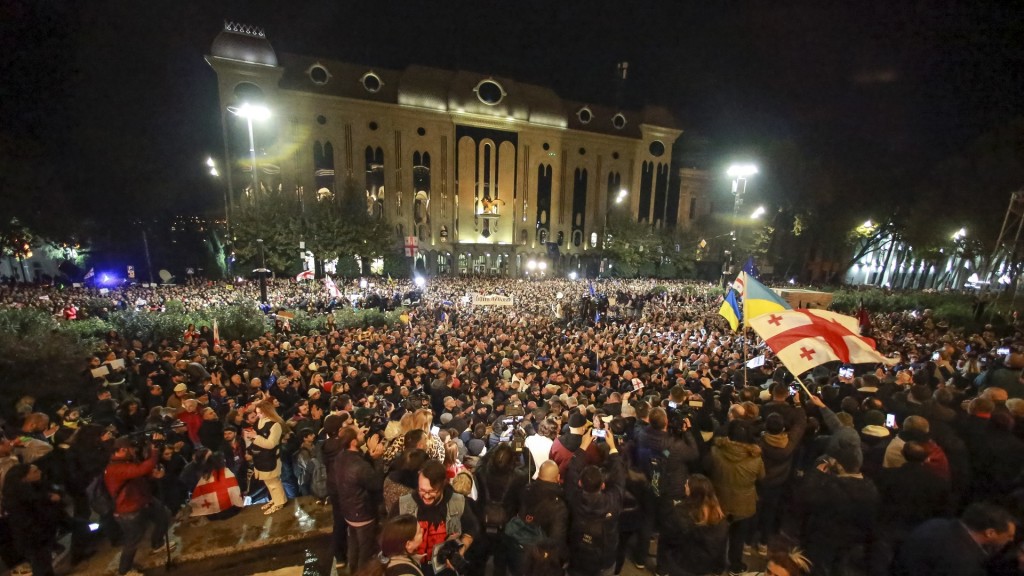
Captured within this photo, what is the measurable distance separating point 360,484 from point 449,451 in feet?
2.55

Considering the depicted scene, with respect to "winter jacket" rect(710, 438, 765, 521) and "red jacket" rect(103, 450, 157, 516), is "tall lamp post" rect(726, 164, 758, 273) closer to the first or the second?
"winter jacket" rect(710, 438, 765, 521)

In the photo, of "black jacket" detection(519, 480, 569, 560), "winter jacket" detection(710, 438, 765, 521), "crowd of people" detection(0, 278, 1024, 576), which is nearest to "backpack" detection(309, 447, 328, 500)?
"crowd of people" detection(0, 278, 1024, 576)

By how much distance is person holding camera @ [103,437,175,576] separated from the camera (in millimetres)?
4000

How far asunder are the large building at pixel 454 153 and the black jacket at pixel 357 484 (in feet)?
117

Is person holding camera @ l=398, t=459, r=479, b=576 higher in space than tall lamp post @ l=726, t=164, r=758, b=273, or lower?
lower

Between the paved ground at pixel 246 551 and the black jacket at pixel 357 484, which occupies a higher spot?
the black jacket at pixel 357 484

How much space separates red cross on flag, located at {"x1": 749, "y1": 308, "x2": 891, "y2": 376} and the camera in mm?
4833

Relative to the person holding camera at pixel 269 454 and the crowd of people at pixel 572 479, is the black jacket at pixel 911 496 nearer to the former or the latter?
the crowd of people at pixel 572 479

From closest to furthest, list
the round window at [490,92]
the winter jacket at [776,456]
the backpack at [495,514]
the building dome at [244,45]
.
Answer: the backpack at [495,514]
the winter jacket at [776,456]
the building dome at [244,45]
the round window at [490,92]

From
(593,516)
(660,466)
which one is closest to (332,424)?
(593,516)

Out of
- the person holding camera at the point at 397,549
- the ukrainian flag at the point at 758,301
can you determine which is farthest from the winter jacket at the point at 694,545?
the ukrainian flag at the point at 758,301

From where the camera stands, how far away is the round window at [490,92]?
43.4 metres

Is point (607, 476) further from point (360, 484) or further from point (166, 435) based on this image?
point (166, 435)

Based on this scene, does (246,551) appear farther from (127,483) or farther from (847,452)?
(847,452)
